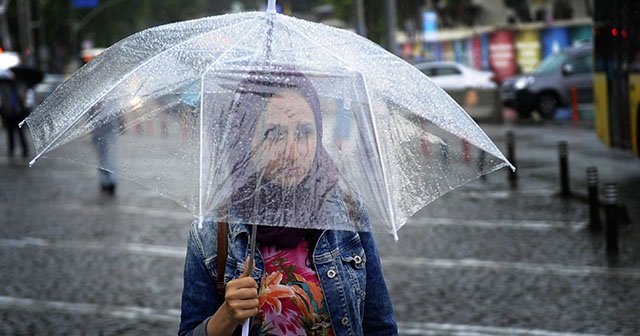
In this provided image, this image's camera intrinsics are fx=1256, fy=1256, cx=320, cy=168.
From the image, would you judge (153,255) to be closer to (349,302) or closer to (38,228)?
(38,228)

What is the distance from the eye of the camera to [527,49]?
179ft

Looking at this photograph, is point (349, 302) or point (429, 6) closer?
point (349, 302)

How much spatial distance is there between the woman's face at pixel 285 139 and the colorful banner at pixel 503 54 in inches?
2062

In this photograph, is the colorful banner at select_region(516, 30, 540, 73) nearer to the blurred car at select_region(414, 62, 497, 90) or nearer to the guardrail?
the blurred car at select_region(414, 62, 497, 90)

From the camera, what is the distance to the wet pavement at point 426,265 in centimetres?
817

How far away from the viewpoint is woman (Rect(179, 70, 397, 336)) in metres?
3.06

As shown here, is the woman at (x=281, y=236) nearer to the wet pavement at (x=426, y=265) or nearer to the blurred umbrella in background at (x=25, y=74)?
the wet pavement at (x=426, y=265)

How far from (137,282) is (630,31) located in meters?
9.88

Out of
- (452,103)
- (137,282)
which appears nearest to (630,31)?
(137,282)

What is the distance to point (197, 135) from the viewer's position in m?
3.21

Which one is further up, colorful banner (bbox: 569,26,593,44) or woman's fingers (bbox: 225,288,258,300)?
colorful banner (bbox: 569,26,593,44)

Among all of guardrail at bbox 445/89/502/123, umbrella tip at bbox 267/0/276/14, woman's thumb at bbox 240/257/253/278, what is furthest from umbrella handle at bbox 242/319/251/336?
guardrail at bbox 445/89/502/123

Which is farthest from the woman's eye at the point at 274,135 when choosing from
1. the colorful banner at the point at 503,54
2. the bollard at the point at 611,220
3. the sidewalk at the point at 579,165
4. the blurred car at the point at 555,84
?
the colorful banner at the point at 503,54

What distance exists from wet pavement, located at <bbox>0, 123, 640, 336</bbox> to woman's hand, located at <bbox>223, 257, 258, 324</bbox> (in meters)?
4.80
